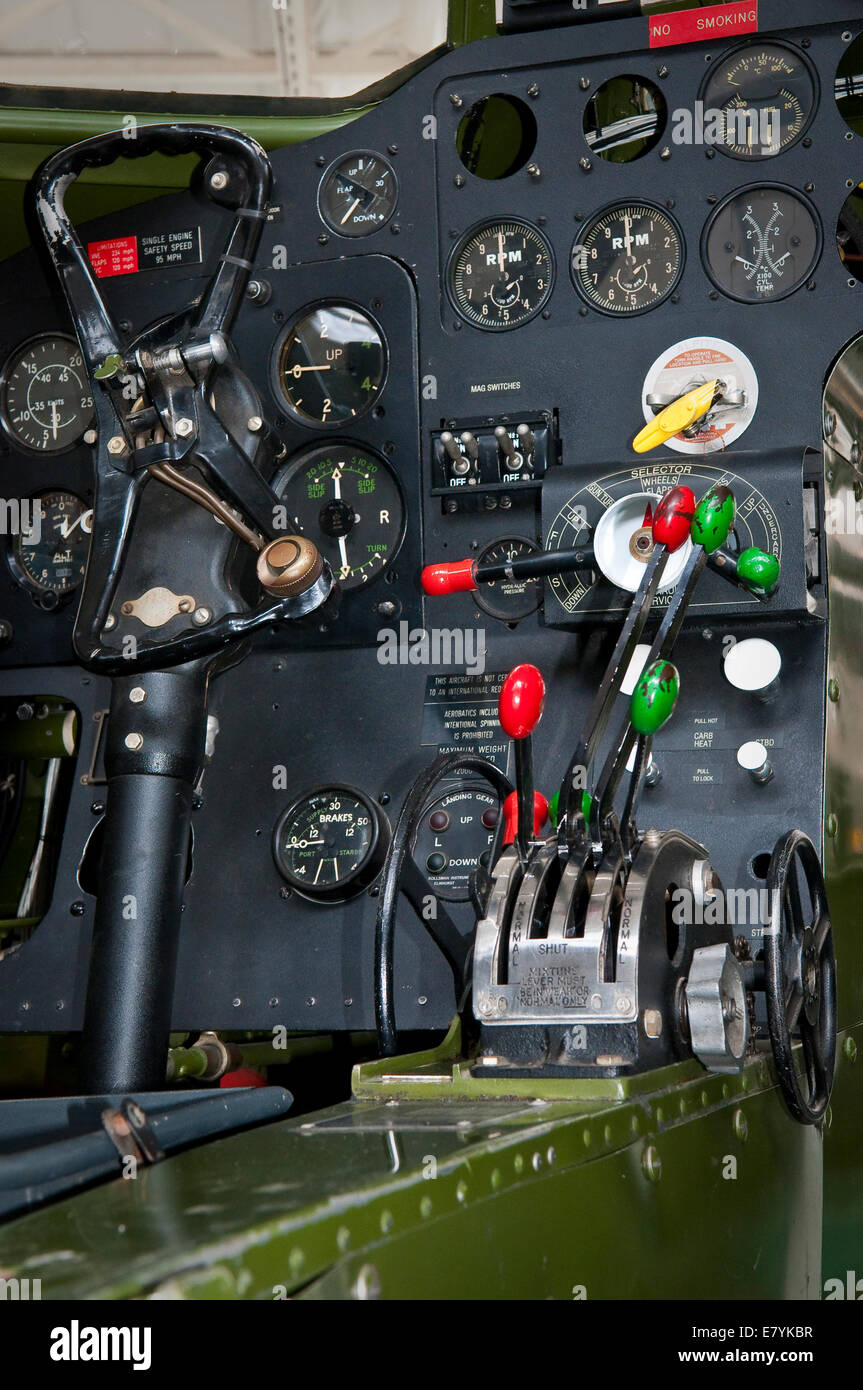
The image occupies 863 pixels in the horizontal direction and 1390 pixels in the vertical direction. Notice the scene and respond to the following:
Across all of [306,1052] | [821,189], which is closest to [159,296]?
[821,189]

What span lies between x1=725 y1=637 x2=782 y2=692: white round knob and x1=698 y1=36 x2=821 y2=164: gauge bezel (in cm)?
96

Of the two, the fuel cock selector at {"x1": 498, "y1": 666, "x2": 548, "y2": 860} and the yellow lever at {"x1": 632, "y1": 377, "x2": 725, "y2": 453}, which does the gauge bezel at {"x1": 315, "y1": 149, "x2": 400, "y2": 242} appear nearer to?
the yellow lever at {"x1": 632, "y1": 377, "x2": 725, "y2": 453}

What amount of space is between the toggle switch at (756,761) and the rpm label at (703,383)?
1.91ft

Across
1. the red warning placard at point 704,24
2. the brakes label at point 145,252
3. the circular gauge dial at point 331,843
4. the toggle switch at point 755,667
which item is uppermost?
the red warning placard at point 704,24

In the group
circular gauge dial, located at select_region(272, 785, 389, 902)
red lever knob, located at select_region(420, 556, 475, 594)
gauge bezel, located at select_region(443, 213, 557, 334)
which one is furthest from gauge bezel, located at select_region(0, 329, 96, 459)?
red lever knob, located at select_region(420, 556, 475, 594)

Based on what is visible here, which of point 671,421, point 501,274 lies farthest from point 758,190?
point 671,421

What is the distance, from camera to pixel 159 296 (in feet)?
11.0

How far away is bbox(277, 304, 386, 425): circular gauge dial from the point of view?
3.15 metres

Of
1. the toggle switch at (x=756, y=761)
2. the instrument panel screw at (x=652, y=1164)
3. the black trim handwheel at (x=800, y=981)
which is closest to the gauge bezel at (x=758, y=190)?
the toggle switch at (x=756, y=761)

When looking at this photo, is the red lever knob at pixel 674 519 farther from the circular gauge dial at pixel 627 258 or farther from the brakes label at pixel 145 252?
the brakes label at pixel 145 252

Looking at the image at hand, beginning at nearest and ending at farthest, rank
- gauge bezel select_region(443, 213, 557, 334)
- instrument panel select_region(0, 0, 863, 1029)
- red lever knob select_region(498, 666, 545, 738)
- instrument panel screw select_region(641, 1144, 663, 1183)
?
instrument panel screw select_region(641, 1144, 663, 1183) → red lever knob select_region(498, 666, 545, 738) → instrument panel select_region(0, 0, 863, 1029) → gauge bezel select_region(443, 213, 557, 334)

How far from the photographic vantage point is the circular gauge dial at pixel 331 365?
124 inches

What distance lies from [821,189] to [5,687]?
1.99 metres

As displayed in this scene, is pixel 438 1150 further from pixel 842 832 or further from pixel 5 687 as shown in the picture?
pixel 5 687
